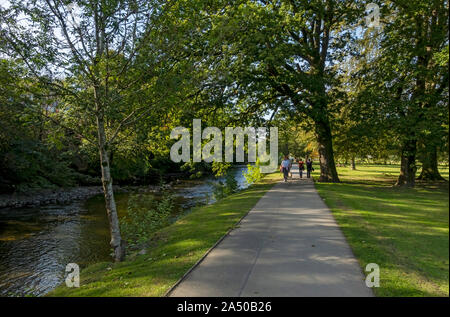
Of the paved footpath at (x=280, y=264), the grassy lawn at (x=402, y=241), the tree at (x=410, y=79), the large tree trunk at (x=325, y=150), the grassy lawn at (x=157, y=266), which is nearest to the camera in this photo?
the grassy lawn at (x=402, y=241)

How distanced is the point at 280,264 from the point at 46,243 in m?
Result: 9.77

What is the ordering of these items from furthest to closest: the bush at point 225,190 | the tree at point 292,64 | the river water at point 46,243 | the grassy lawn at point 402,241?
the bush at point 225,190, the tree at point 292,64, the river water at point 46,243, the grassy lawn at point 402,241

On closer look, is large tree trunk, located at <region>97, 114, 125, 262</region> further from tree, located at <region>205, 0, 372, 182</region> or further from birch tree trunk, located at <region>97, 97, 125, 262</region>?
tree, located at <region>205, 0, 372, 182</region>

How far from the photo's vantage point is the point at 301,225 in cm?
785

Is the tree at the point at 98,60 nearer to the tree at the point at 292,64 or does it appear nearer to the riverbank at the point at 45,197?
the tree at the point at 292,64

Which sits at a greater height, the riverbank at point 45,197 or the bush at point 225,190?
the bush at point 225,190

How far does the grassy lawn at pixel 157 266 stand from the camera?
4.86 meters

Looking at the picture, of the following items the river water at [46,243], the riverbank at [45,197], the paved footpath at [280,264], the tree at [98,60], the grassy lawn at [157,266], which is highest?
the tree at [98,60]

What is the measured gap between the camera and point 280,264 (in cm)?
512

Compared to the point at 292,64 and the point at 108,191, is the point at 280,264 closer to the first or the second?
the point at 108,191

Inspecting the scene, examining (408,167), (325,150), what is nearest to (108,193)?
(325,150)

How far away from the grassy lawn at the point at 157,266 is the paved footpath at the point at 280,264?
37cm

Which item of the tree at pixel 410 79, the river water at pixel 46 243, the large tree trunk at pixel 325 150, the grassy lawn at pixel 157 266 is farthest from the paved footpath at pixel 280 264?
the large tree trunk at pixel 325 150
